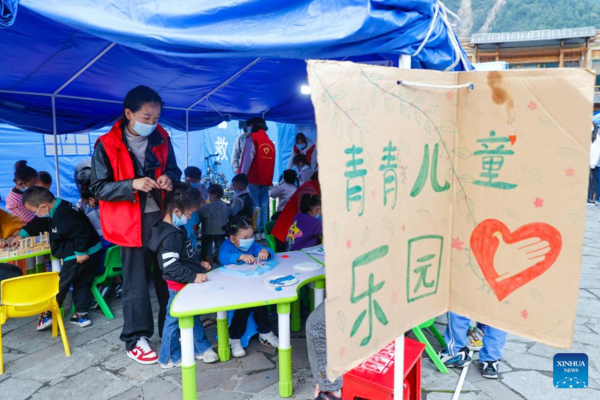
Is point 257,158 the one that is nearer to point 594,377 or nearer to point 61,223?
point 61,223

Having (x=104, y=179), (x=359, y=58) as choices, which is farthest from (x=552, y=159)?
(x=104, y=179)

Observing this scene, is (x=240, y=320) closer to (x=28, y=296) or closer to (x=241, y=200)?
(x=28, y=296)

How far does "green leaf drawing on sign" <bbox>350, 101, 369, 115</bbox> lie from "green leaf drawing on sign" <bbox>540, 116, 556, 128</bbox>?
607mm

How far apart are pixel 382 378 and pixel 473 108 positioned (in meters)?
1.44

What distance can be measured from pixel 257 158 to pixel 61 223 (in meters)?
3.52

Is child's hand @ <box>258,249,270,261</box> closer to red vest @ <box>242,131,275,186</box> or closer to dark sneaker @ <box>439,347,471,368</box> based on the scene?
dark sneaker @ <box>439,347,471,368</box>

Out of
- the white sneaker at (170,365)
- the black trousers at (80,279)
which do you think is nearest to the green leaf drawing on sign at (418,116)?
the white sneaker at (170,365)

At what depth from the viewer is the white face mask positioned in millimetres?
2863

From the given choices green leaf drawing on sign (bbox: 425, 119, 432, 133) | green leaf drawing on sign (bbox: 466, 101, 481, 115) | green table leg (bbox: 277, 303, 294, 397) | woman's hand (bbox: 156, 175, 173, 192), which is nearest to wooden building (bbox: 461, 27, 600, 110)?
woman's hand (bbox: 156, 175, 173, 192)

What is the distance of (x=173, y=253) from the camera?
2.87 m

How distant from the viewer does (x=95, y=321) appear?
12.9 ft

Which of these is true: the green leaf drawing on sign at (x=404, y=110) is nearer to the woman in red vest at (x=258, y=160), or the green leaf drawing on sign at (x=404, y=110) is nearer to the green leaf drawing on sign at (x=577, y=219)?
the green leaf drawing on sign at (x=577, y=219)

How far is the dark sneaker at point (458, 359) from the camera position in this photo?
2.98 metres

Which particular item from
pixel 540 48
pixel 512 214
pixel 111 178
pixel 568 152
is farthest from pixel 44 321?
pixel 540 48
